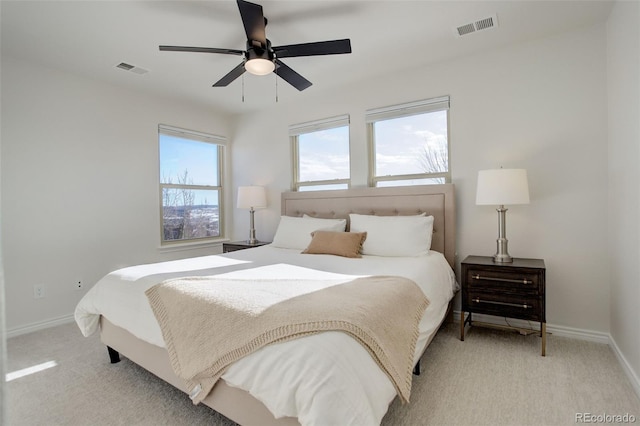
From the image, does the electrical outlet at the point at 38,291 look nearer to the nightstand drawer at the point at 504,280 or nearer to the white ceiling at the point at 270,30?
the white ceiling at the point at 270,30

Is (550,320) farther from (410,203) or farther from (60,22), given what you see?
(60,22)

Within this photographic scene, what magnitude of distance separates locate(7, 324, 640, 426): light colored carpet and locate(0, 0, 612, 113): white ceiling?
259 cm

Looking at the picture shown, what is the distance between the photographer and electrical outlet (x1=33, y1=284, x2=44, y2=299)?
3179 millimetres

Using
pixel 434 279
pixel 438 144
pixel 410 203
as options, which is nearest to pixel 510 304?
pixel 434 279

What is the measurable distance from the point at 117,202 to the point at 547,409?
169 inches

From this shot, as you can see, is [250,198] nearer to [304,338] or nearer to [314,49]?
[314,49]

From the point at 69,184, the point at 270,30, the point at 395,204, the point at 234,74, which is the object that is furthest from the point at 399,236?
the point at 69,184

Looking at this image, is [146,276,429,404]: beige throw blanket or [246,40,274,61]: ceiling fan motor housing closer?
[146,276,429,404]: beige throw blanket

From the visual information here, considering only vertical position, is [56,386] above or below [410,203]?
below

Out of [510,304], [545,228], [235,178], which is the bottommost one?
[510,304]

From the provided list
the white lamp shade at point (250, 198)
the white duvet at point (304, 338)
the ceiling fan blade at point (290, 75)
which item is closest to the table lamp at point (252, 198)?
the white lamp shade at point (250, 198)

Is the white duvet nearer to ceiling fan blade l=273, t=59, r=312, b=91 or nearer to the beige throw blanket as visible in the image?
the beige throw blanket

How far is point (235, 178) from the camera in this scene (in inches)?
197

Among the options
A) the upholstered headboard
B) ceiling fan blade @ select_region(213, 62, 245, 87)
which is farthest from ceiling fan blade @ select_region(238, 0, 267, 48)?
the upholstered headboard
